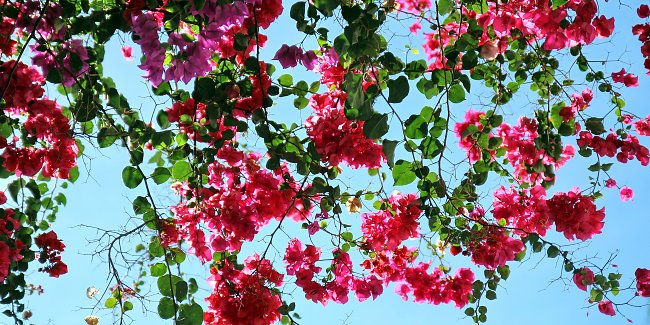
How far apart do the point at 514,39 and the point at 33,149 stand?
1.69 m

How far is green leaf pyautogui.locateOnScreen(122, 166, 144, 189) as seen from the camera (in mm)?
2143

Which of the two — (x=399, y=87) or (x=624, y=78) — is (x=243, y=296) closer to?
(x=399, y=87)

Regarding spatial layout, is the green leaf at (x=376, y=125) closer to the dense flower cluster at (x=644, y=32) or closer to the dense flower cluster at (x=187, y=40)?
the dense flower cluster at (x=187, y=40)

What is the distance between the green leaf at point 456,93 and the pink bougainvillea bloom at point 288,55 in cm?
47

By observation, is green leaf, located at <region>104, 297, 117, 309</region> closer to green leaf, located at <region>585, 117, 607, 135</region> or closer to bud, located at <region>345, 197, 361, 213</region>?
bud, located at <region>345, 197, 361, 213</region>

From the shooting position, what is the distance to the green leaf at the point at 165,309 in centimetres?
212

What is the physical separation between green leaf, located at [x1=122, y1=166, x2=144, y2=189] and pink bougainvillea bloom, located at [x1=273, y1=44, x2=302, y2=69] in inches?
21.8

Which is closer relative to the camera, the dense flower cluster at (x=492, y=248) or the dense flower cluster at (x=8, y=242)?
the dense flower cluster at (x=8, y=242)

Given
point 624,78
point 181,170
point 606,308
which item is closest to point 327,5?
point 181,170

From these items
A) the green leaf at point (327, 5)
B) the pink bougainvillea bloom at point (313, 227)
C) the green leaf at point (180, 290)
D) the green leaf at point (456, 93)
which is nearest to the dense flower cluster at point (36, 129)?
the green leaf at point (180, 290)

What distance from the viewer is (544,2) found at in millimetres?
2389

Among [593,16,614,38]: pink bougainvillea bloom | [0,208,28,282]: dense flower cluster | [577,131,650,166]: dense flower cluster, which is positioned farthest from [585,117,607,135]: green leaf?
[0,208,28,282]: dense flower cluster

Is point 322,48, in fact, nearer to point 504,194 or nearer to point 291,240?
point 291,240

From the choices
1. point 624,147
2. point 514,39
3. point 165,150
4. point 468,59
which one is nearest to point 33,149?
point 165,150
